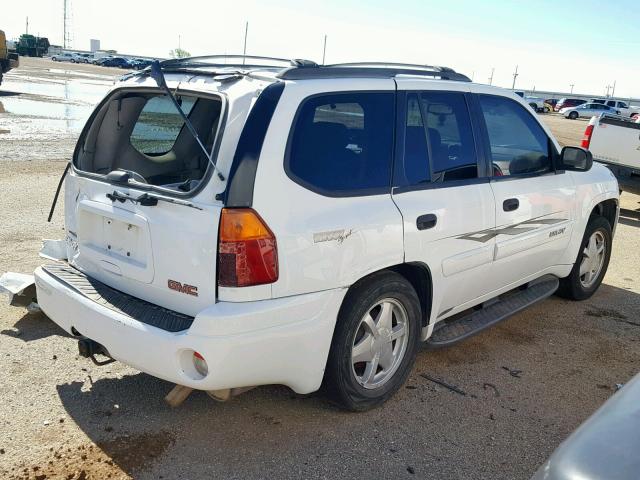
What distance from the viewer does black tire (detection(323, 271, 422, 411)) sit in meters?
3.43

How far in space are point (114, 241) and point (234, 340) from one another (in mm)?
1013

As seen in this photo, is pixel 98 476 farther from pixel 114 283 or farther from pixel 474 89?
pixel 474 89

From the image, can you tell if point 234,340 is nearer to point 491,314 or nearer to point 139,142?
point 139,142

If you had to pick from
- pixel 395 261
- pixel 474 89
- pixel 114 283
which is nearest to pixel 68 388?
pixel 114 283

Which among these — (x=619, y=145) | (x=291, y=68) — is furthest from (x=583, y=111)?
(x=291, y=68)

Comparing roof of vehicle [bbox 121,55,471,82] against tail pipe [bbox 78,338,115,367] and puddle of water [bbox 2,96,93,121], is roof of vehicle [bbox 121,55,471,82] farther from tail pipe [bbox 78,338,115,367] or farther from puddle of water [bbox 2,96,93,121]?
puddle of water [bbox 2,96,93,121]

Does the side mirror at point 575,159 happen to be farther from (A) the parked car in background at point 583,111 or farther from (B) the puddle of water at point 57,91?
(A) the parked car in background at point 583,111

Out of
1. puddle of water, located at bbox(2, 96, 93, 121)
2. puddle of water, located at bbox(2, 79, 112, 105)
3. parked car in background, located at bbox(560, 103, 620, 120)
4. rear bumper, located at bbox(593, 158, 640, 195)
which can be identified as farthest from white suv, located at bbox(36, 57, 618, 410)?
parked car in background, located at bbox(560, 103, 620, 120)

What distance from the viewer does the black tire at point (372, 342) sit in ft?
11.3

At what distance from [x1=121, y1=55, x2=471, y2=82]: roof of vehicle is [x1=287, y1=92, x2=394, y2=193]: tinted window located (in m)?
0.15

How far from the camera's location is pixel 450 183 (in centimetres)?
400

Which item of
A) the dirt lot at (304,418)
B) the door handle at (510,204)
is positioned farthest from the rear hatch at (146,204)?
the door handle at (510,204)

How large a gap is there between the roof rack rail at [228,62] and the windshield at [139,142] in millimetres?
229

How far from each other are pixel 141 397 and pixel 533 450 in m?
2.26
